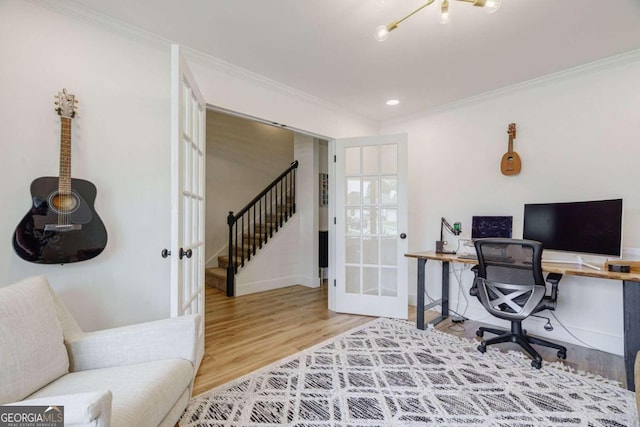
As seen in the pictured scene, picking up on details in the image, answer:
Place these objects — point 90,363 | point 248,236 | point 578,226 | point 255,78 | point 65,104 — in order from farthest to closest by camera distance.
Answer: point 248,236 < point 255,78 < point 578,226 < point 65,104 < point 90,363

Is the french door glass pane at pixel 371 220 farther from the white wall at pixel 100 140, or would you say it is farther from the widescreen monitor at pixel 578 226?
the white wall at pixel 100 140

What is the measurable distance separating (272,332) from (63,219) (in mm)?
1919

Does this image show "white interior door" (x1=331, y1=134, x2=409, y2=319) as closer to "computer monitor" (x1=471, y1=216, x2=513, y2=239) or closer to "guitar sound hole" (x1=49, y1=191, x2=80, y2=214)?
"computer monitor" (x1=471, y1=216, x2=513, y2=239)

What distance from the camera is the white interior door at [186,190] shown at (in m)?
1.67

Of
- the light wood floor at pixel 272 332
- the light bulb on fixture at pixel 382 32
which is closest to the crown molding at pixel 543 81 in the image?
the light bulb on fixture at pixel 382 32

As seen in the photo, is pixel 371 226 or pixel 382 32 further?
pixel 371 226

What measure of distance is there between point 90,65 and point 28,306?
157cm

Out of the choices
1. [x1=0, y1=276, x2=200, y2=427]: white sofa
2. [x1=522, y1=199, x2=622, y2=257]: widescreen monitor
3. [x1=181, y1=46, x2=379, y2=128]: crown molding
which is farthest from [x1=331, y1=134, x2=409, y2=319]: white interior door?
[x1=0, y1=276, x2=200, y2=427]: white sofa

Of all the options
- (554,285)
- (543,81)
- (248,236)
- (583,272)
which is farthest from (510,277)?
(248,236)

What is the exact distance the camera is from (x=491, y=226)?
300 centimetres

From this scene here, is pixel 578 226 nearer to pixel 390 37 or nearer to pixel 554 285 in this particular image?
pixel 554 285

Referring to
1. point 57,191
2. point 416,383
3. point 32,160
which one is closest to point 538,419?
point 416,383

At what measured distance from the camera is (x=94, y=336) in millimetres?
1440

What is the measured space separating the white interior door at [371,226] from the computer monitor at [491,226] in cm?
72
